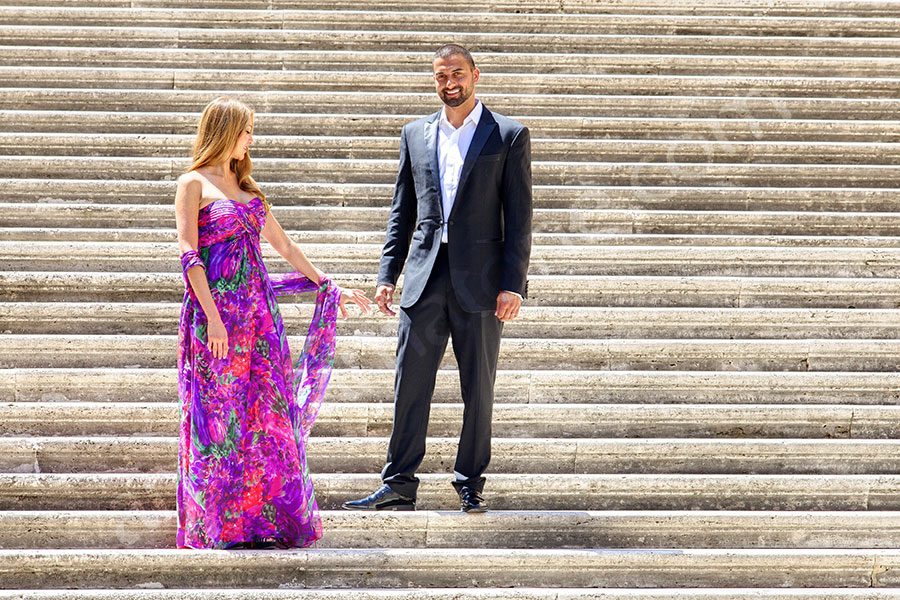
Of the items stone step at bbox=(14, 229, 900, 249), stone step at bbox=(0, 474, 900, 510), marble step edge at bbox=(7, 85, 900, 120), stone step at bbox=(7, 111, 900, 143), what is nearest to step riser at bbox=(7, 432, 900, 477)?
stone step at bbox=(0, 474, 900, 510)

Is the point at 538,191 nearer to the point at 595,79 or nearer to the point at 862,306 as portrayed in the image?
the point at 595,79

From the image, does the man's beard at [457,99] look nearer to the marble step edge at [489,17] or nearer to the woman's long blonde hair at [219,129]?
the woman's long blonde hair at [219,129]

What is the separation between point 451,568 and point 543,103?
3.67 meters

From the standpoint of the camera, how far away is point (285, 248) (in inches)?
156

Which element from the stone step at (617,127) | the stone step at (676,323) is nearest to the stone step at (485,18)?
the stone step at (617,127)

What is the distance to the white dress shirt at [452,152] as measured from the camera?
3905 mm

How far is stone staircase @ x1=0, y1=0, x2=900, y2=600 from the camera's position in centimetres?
385

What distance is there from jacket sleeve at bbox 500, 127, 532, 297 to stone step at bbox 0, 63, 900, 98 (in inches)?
108

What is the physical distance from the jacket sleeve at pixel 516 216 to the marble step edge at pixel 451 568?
1.06 m

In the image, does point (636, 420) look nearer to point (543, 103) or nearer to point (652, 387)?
point (652, 387)

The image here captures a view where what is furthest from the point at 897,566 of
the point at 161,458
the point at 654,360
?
the point at 161,458

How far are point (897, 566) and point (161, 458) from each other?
303 cm

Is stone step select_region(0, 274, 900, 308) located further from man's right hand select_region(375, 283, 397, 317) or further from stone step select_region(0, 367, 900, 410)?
man's right hand select_region(375, 283, 397, 317)

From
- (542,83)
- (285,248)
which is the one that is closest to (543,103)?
(542,83)
